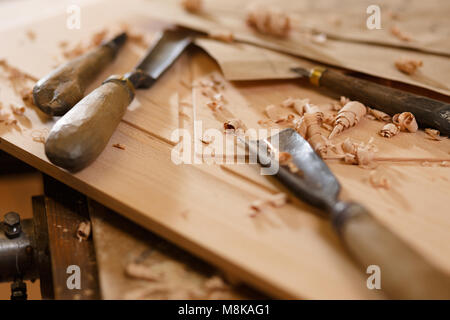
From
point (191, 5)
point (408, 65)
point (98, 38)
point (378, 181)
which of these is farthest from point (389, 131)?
point (98, 38)

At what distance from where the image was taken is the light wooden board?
67 centimetres

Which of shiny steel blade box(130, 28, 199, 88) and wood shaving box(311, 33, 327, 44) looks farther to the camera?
wood shaving box(311, 33, 327, 44)

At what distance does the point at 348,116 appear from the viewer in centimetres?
95

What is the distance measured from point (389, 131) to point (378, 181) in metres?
0.18

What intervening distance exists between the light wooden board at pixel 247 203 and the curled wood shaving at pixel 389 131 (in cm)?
1

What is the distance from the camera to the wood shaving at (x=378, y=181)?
809 mm

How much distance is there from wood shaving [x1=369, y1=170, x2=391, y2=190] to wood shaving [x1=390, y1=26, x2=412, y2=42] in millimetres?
669

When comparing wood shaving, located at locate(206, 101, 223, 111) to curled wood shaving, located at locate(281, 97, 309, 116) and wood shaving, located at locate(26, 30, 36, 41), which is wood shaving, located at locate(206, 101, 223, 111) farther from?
wood shaving, located at locate(26, 30, 36, 41)

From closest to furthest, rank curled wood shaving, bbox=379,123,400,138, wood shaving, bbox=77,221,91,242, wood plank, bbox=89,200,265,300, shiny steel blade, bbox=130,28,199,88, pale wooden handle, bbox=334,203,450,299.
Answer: pale wooden handle, bbox=334,203,450,299, wood plank, bbox=89,200,265,300, wood shaving, bbox=77,221,91,242, curled wood shaving, bbox=379,123,400,138, shiny steel blade, bbox=130,28,199,88

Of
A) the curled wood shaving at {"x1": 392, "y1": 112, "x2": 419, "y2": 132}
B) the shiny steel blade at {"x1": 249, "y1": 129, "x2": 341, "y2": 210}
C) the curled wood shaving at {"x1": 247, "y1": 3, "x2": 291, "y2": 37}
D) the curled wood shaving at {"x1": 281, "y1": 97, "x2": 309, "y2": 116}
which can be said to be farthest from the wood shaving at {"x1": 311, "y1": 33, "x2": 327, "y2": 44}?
the shiny steel blade at {"x1": 249, "y1": 129, "x2": 341, "y2": 210}

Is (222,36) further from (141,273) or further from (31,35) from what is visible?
(141,273)

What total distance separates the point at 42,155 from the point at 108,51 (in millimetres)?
438

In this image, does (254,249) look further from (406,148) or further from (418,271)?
(406,148)
